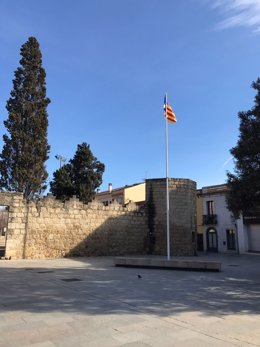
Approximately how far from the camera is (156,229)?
25359 mm

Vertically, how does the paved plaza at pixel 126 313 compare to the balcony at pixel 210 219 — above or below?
below

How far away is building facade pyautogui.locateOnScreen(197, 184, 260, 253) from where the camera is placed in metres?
32.9

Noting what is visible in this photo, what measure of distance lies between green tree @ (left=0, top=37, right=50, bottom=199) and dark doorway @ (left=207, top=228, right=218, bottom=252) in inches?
818

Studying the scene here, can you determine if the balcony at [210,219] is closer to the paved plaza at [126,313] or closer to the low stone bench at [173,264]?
the low stone bench at [173,264]

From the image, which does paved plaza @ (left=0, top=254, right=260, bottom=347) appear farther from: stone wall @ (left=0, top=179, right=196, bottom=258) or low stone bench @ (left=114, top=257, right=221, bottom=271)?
stone wall @ (left=0, top=179, right=196, bottom=258)

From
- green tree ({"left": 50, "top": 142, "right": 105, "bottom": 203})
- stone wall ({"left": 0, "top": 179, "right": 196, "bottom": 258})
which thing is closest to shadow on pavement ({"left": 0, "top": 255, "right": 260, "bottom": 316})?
stone wall ({"left": 0, "top": 179, "right": 196, "bottom": 258})

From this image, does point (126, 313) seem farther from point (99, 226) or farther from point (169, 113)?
point (99, 226)

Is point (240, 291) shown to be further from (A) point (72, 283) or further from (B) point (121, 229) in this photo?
(B) point (121, 229)

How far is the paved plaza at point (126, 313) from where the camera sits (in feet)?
16.9

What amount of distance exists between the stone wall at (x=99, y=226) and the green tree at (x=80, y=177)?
7041mm

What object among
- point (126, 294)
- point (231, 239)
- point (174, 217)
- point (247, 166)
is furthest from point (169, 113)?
point (231, 239)

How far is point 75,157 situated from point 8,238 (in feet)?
49.3

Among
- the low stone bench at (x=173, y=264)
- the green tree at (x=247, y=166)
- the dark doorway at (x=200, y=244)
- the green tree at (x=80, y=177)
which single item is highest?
the green tree at (x=80, y=177)

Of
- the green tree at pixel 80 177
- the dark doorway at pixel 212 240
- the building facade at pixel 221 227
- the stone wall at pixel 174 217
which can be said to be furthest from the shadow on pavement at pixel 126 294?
the dark doorway at pixel 212 240
